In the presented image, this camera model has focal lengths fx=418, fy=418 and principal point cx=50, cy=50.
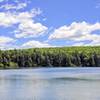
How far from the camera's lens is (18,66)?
507ft

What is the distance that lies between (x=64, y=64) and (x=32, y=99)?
4714 inches

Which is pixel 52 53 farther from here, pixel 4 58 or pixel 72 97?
pixel 72 97

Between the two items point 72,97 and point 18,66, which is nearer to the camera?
point 72,97

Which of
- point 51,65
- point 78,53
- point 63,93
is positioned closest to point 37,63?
point 51,65

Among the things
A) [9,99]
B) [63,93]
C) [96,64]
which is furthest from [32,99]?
[96,64]

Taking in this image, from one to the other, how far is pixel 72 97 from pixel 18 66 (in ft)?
390

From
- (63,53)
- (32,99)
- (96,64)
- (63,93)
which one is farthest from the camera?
(63,53)

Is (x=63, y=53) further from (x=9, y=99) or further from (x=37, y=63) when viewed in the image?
(x=9, y=99)

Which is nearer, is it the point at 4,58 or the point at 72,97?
the point at 72,97

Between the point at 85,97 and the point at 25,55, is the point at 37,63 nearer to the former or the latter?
the point at 25,55

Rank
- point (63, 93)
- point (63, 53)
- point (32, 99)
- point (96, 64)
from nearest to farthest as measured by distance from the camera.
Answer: point (32, 99) → point (63, 93) → point (96, 64) → point (63, 53)

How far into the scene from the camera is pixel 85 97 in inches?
1448

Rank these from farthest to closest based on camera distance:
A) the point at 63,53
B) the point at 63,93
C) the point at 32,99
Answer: the point at 63,53
the point at 63,93
the point at 32,99

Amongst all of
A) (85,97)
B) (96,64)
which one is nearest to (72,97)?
(85,97)
